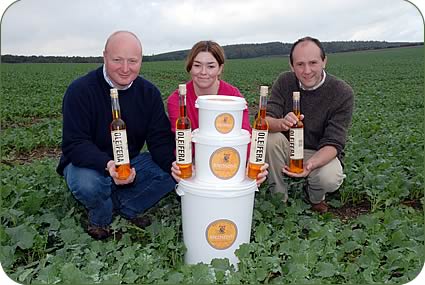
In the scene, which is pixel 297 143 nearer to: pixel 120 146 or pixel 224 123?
pixel 224 123

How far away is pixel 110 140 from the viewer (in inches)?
129

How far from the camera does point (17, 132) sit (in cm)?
700

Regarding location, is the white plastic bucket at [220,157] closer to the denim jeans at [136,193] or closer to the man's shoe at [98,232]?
the denim jeans at [136,193]

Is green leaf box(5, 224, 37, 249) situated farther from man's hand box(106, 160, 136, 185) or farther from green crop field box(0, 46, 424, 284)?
man's hand box(106, 160, 136, 185)

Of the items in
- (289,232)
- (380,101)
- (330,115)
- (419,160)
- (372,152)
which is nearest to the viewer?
(289,232)

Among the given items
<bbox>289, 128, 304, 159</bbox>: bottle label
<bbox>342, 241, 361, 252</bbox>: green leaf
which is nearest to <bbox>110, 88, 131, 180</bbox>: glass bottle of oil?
<bbox>289, 128, 304, 159</bbox>: bottle label

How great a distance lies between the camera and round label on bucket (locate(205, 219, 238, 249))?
2.79m

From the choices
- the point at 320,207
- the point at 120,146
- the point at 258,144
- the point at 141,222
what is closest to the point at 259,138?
the point at 258,144

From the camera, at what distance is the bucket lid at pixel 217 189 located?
8.95 feet

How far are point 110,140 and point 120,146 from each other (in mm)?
521

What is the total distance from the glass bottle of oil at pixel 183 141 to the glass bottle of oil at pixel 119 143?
0.97ft

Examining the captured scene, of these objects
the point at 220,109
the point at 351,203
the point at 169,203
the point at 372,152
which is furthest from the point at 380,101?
the point at 220,109

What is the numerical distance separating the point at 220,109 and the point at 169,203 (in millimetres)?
1368

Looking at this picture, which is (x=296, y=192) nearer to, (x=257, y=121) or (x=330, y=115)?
(x=330, y=115)
